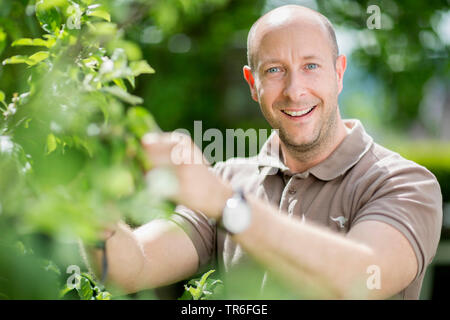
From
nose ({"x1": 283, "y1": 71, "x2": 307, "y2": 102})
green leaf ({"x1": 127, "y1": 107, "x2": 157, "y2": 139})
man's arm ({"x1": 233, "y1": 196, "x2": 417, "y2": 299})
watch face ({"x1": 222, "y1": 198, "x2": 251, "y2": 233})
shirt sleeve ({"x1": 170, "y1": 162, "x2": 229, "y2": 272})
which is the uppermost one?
green leaf ({"x1": 127, "y1": 107, "x2": 157, "y2": 139})

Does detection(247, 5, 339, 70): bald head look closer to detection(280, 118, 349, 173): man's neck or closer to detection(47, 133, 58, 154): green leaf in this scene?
detection(280, 118, 349, 173): man's neck

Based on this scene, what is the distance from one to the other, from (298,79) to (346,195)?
48 cm

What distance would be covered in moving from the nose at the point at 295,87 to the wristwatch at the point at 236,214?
89cm

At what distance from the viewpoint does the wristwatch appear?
3.84 ft

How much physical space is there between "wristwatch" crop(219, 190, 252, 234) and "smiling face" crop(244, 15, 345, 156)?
899mm

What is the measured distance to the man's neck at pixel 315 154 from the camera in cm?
212

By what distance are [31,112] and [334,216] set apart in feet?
3.88

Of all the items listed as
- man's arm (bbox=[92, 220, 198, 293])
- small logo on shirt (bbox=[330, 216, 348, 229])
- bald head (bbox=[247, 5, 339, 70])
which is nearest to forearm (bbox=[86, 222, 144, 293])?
man's arm (bbox=[92, 220, 198, 293])

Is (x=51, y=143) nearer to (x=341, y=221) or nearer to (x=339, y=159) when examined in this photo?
(x=341, y=221)

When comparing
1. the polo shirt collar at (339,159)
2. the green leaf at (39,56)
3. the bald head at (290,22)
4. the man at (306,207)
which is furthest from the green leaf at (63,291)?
the bald head at (290,22)

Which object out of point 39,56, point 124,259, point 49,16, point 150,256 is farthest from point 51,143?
point 150,256

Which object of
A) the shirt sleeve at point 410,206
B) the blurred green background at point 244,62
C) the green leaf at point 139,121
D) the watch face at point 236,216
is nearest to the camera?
the green leaf at point 139,121

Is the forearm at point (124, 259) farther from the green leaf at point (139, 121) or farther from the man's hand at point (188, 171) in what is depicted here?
the green leaf at point (139, 121)

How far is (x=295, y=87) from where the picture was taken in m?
1.98
